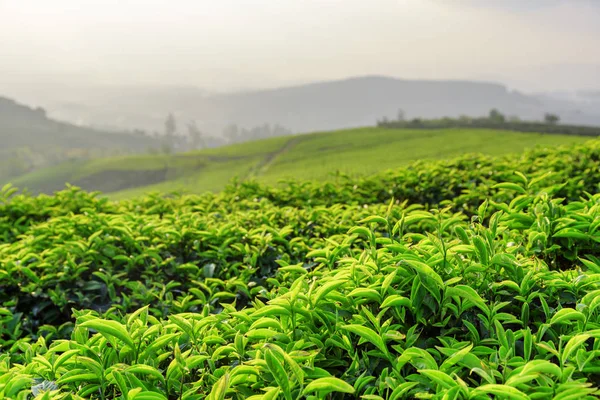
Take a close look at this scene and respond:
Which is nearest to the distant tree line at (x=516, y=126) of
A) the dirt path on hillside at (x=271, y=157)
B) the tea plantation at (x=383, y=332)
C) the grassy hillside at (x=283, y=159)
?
the grassy hillside at (x=283, y=159)

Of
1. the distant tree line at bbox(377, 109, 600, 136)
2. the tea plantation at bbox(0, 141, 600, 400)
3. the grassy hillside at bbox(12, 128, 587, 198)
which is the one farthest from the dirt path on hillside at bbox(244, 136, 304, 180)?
the tea plantation at bbox(0, 141, 600, 400)

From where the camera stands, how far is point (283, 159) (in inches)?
3391

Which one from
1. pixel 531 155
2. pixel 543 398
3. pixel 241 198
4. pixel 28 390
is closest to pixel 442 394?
pixel 543 398

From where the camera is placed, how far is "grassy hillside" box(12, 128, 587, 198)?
5884 centimetres

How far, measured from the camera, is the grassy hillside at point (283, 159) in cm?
5884

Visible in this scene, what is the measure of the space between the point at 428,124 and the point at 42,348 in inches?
3723

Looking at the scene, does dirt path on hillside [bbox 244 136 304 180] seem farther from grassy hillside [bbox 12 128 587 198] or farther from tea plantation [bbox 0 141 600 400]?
tea plantation [bbox 0 141 600 400]

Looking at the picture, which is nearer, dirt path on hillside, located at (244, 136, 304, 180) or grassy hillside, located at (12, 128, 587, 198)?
grassy hillside, located at (12, 128, 587, 198)

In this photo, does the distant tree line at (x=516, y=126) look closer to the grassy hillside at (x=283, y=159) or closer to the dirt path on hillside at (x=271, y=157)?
the grassy hillside at (x=283, y=159)

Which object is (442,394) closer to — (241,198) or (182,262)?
(182,262)

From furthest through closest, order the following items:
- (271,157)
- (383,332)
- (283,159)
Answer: (271,157) → (283,159) → (383,332)

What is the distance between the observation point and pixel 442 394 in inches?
70.7

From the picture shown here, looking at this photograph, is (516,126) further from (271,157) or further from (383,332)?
(383,332)

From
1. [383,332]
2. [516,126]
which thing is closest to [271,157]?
[516,126]
